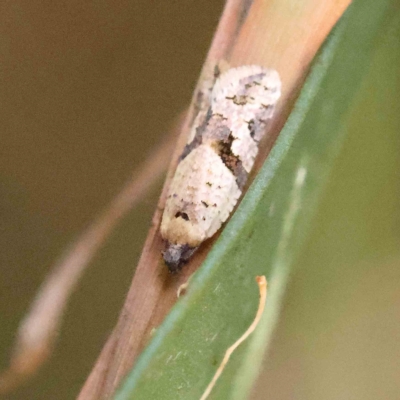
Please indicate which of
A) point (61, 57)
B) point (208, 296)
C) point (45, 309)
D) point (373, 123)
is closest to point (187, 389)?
point (208, 296)

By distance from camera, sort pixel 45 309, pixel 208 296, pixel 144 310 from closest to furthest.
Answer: pixel 208 296 → pixel 144 310 → pixel 45 309

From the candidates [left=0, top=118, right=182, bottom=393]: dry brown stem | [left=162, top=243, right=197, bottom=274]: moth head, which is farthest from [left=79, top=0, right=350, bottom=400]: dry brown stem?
[left=0, top=118, right=182, bottom=393]: dry brown stem

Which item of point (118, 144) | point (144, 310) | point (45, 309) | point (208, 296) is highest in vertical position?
point (208, 296)

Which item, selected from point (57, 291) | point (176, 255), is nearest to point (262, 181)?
point (176, 255)

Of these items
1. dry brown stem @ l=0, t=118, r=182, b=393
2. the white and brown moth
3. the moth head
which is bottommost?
dry brown stem @ l=0, t=118, r=182, b=393

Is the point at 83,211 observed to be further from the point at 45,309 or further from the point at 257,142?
the point at 257,142

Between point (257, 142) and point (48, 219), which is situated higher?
point (257, 142)

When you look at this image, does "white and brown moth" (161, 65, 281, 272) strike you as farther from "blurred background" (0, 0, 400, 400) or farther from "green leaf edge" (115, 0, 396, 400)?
"blurred background" (0, 0, 400, 400)
